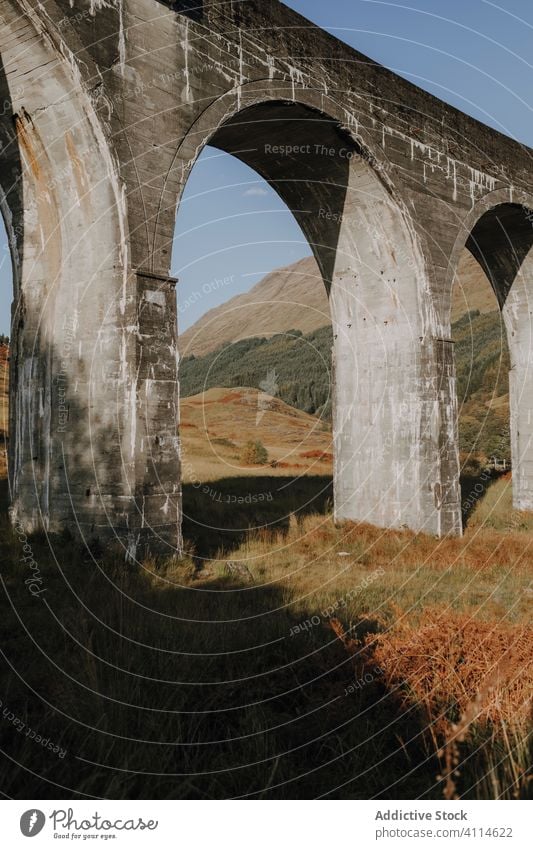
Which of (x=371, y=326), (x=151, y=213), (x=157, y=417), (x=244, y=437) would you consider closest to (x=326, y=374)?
(x=244, y=437)

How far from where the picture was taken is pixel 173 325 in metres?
7.85

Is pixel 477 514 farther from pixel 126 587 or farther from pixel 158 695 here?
pixel 158 695

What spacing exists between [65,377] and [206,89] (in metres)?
3.99

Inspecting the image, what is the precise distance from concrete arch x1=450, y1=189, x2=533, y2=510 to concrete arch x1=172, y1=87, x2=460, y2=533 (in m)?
4.51

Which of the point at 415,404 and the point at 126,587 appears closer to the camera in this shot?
the point at 126,587

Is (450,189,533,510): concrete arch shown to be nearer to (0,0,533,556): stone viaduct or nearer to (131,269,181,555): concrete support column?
(0,0,533,556): stone viaduct

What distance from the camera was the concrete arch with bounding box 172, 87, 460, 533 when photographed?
35.7ft

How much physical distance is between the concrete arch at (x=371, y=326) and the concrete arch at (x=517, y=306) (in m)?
4.51

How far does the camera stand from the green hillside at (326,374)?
100.0 feet

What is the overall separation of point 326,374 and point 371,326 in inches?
1788

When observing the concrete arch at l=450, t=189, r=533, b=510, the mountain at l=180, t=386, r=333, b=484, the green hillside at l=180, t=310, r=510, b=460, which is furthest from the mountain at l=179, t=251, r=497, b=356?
the concrete arch at l=450, t=189, r=533, b=510

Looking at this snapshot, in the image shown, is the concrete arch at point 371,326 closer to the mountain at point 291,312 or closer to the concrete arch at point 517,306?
the concrete arch at point 517,306
